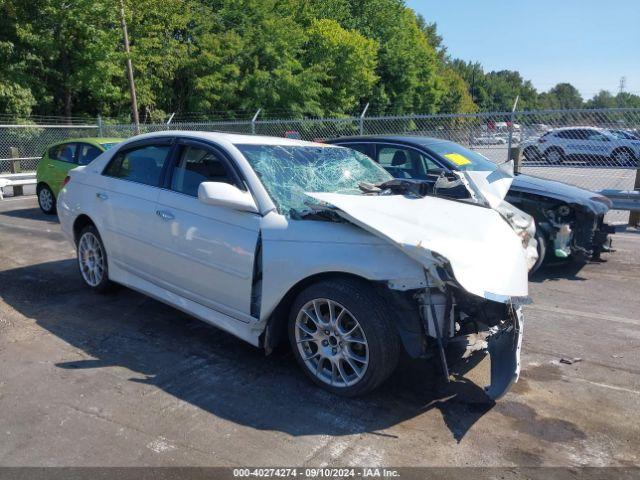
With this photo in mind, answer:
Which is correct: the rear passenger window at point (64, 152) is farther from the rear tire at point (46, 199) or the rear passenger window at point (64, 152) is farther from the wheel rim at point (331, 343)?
the wheel rim at point (331, 343)

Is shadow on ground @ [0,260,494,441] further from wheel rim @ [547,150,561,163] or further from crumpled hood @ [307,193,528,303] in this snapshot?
wheel rim @ [547,150,561,163]

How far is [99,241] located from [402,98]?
137 feet

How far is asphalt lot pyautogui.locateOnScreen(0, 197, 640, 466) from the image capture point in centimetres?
314

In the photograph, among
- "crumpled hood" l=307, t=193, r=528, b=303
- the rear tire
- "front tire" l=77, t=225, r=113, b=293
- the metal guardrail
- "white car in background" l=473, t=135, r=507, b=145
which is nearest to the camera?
"crumpled hood" l=307, t=193, r=528, b=303

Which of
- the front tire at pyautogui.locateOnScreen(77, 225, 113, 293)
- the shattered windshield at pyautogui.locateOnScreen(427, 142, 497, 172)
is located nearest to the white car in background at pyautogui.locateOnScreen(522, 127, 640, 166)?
the shattered windshield at pyautogui.locateOnScreen(427, 142, 497, 172)

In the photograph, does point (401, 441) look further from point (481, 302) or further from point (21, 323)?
point (21, 323)

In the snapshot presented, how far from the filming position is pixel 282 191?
4227mm

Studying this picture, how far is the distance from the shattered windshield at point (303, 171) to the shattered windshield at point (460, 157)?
2.46 meters

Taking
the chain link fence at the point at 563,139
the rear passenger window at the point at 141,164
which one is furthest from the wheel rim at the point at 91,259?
the chain link fence at the point at 563,139

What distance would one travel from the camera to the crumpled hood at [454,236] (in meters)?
3.34

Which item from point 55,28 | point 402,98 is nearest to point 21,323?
point 55,28

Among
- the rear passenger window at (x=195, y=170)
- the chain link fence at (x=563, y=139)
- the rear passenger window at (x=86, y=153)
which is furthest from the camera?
the chain link fence at (x=563, y=139)

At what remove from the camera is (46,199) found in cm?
1139

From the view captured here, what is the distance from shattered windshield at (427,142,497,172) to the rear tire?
7653 mm
